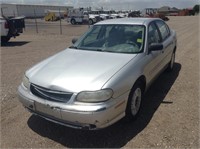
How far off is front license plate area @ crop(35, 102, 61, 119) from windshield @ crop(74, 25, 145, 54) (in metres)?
1.61

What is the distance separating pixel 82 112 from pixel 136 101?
120 centimetres

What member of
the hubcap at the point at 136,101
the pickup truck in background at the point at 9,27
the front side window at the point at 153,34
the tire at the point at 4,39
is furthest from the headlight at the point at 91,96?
the tire at the point at 4,39

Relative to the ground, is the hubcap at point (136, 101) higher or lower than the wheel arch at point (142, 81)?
lower

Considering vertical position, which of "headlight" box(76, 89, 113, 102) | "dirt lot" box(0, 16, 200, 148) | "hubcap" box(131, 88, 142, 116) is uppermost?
"headlight" box(76, 89, 113, 102)

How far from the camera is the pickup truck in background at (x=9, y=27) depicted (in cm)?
1204

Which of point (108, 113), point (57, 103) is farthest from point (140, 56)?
point (57, 103)

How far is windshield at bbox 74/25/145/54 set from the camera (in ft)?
13.8

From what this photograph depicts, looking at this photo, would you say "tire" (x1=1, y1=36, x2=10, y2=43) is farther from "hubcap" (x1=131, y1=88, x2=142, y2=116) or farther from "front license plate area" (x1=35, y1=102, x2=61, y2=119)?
"hubcap" (x1=131, y1=88, x2=142, y2=116)

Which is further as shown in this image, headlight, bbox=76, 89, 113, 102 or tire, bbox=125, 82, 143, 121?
tire, bbox=125, 82, 143, 121

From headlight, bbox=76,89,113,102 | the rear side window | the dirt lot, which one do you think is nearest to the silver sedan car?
headlight, bbox=76,89,113,102

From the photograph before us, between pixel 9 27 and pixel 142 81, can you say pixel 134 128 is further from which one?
pixel 9 27

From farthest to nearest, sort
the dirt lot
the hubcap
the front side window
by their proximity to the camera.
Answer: the front side window
the hubcap
the dirt lot

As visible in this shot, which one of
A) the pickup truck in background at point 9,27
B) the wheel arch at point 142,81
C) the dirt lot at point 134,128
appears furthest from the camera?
the pickup truck in background at point 9,27

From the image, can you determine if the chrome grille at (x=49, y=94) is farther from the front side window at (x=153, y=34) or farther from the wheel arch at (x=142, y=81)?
the front side window at (x=153, y=34)
